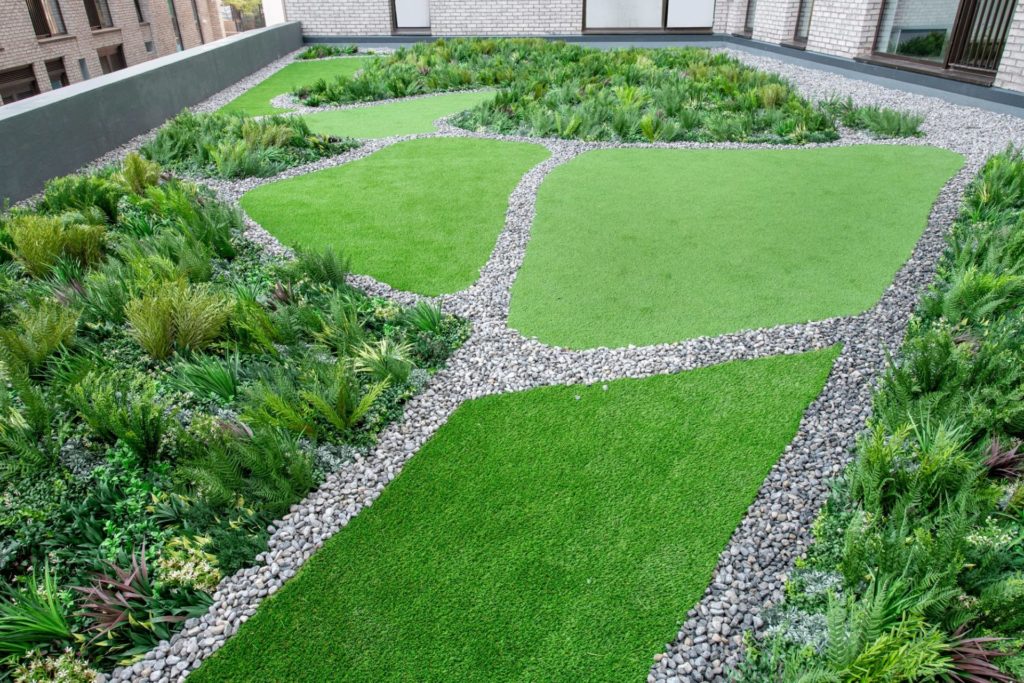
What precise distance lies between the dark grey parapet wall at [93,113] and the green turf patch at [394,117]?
2279mm

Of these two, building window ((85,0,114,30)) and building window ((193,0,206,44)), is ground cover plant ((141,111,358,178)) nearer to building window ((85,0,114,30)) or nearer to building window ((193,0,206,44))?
building window ((85,0,114,30))

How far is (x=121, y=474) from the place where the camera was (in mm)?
3174

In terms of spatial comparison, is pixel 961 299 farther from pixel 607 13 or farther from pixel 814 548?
pixel 607 13

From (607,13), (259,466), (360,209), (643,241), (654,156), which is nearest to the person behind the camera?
(259,466)

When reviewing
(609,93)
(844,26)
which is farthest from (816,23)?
(609,93)

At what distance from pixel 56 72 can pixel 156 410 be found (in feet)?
74.9

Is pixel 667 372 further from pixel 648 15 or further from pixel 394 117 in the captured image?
pixel 648 15

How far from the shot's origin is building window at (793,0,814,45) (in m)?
13.3

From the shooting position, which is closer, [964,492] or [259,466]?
[964,492]

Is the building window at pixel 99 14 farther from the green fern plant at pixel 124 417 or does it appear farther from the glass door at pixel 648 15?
the green fern plant at pixel 124 417

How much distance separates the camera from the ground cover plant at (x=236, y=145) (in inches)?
303

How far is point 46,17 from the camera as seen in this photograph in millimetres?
19359

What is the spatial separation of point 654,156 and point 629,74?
4.36 metres

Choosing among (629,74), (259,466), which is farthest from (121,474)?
(629,74)
